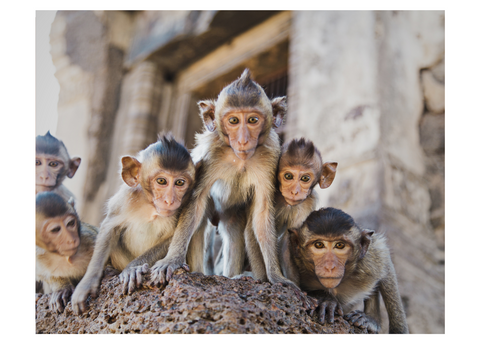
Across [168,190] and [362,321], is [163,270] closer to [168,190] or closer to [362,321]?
[168,190]

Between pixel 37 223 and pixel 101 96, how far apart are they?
13.3ft

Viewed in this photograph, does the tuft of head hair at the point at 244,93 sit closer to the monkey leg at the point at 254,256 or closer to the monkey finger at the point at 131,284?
the monkey leg at the point at 254,256

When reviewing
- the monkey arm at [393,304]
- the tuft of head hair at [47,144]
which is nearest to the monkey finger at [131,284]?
the tuft of head hair at [47,144]

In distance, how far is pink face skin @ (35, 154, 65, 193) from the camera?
3.00 metres

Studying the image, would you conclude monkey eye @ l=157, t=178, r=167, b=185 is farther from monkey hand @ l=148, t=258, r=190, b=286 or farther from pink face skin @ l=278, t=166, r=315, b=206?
pink face skin @ l=278, t=166, r=315, b=206

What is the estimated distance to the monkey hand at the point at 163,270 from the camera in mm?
2371

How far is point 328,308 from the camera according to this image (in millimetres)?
2553

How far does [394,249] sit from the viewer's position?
12.6ft

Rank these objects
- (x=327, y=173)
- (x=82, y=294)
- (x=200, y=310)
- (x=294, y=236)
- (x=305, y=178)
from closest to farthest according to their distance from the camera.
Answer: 1. (x=200, y=310)
2. (x=82, y=294)
3. (x=305, y=178)
4. (x=294, y=236)
5. (x=327, y=173)

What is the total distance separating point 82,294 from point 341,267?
4.44 feet

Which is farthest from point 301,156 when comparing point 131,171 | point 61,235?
point 61,235

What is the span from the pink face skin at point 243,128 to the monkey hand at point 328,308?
2.90 feet

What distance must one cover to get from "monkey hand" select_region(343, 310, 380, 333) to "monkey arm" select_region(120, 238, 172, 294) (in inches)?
43.3
